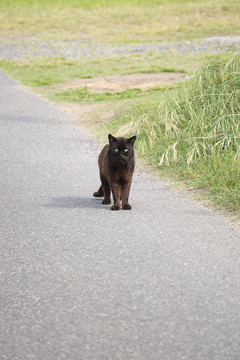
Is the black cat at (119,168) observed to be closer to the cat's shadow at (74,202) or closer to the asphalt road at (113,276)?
the asphalt road at (113,276)

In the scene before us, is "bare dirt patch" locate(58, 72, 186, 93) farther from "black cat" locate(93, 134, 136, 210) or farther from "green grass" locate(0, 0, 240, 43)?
"green grass" locate(0, 0, 240, 43)

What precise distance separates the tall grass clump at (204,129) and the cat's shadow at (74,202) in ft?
4.87

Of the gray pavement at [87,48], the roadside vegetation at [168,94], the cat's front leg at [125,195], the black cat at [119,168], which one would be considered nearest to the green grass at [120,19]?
the roadside vegetation at [168,94]

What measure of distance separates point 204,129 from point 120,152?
3282 millimetres

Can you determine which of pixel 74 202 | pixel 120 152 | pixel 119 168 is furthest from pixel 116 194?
pixel 74 202

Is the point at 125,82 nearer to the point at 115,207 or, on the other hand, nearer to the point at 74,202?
the point at 74,202

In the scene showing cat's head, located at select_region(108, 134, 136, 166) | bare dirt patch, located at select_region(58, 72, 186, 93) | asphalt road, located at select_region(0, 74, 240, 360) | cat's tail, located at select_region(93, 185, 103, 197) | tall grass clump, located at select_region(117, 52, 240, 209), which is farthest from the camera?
bare dirt patch, located at select_region(58, 72, 186, 93)

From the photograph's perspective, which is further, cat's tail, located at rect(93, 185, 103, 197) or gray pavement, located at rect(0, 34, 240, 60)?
gray pavement, located at rect(0, 34, 240, 60)

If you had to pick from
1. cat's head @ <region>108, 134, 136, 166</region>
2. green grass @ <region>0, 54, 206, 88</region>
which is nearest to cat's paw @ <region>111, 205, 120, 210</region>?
cat's head @ <region>108, 134, 136, 166</region>

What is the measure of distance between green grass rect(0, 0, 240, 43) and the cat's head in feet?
87.0

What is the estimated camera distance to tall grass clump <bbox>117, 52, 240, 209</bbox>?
8.19 m

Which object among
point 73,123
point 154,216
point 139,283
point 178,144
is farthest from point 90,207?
point 73,123

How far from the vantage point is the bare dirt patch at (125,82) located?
686 inches

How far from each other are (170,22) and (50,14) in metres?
10.0
